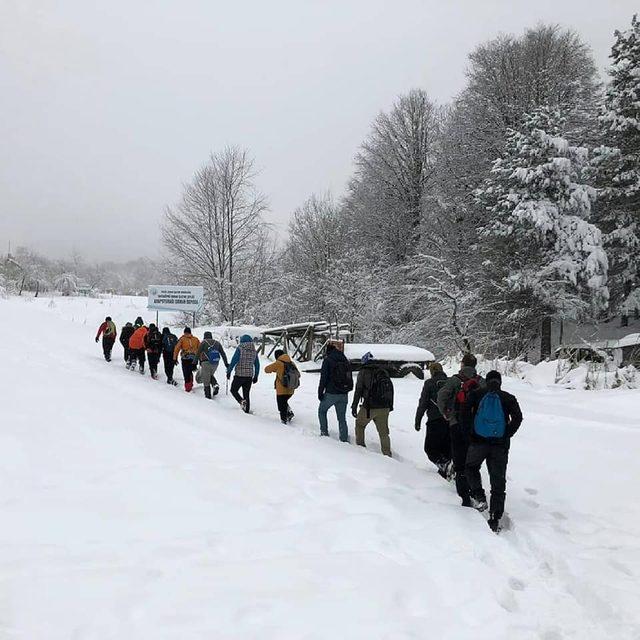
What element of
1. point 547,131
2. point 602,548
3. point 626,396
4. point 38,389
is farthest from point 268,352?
point 602,548

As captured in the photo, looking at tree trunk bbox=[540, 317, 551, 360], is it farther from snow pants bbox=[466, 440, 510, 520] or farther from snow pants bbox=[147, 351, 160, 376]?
snow pants bbox=[466, 440, 510, 520]

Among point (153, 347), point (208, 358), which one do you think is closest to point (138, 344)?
point (153, 347)

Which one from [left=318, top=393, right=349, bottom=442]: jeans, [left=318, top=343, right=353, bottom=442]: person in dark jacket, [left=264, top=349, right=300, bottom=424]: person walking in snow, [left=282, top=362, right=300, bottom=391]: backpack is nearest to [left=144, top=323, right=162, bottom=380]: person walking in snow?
[left=264, top=349, right=300, bottom=424]: person walking in snow

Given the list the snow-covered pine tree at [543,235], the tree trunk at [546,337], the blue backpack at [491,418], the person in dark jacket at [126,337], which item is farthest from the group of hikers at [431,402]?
the tree trunk at [546,337]

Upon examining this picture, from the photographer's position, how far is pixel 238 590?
147 inches

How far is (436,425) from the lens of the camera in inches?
278

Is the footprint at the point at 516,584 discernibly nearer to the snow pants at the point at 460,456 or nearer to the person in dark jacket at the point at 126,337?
the snow pants at the point at 460,456

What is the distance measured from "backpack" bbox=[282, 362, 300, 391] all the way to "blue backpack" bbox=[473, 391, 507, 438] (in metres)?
4.61

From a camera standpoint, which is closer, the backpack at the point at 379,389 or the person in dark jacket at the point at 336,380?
the backpack at the point at 379,389

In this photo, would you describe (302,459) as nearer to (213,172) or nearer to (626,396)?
(626,396)

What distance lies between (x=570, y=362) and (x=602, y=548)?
10.1m

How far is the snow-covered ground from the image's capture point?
349cm

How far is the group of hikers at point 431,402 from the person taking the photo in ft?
17.9

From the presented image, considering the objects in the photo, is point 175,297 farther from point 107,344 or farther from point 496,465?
point 496,465
